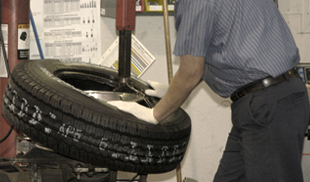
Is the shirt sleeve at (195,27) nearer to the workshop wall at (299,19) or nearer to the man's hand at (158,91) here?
the man's hand at (158,91)

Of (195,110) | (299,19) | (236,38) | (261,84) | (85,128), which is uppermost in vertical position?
(299,19)

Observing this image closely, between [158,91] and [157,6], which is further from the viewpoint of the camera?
[157,6]

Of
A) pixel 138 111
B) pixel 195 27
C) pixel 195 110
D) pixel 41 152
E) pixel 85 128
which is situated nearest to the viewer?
pixel 195 27

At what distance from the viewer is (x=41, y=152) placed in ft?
4.80

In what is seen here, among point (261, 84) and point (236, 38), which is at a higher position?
point (236, 38)

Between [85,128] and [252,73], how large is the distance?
645mm

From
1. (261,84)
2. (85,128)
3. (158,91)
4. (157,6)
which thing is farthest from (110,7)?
(261,84)

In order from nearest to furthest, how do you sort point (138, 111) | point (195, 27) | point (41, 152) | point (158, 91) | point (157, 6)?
point (195, 27) < point (138, 111) < point (41, 152) < point (158, 91) < point (157, 6)

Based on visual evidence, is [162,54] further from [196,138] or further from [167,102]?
[167,102]

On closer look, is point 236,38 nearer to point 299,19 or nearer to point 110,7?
point 110,7

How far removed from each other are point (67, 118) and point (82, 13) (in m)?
1.43

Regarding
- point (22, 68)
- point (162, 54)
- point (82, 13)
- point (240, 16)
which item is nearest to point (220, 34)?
point (240, 16)

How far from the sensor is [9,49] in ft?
6.57

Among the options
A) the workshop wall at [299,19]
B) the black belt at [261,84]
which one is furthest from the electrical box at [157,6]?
the black belt at [261,84]
